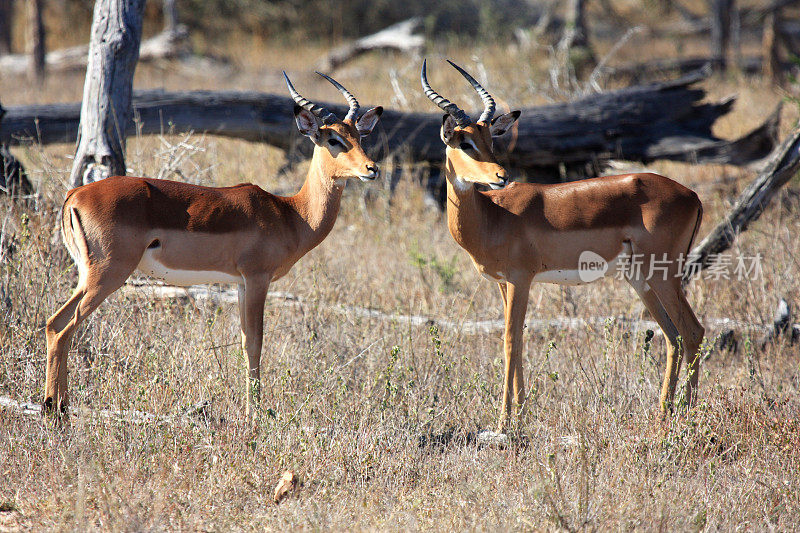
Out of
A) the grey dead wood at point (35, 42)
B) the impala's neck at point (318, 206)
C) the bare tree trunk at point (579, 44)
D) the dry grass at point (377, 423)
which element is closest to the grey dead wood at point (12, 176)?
the dry grass at point (377, 423)

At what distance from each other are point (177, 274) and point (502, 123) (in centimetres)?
221

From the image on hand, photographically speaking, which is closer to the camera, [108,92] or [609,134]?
[108,92]

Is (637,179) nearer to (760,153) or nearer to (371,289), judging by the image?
(371,289)

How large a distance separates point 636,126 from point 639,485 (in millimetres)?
6094

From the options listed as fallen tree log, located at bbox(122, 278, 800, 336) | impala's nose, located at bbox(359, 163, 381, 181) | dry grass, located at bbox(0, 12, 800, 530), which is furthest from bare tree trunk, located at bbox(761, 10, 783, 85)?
impala's nose, located at bbox(359, 163, 381, 181)

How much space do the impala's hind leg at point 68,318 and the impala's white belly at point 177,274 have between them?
18 centimetres

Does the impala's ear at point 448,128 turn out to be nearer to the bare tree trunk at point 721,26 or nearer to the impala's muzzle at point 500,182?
the impala's muzzle at point 500,182

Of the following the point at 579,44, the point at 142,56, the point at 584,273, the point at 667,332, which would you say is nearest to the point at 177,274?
the point at 584,273

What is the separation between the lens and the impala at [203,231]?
3.98m

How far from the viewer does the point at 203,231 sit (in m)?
4.21

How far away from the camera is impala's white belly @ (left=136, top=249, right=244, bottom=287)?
4.18 metres

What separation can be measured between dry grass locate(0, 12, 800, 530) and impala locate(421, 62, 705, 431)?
0.32 meters

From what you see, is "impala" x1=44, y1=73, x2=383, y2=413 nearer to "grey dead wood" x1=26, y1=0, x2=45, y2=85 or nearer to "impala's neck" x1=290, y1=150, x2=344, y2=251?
"impala's neck" x1=290, y1=150, x2=344, y2=251

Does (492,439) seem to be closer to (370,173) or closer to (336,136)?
(370,173)
